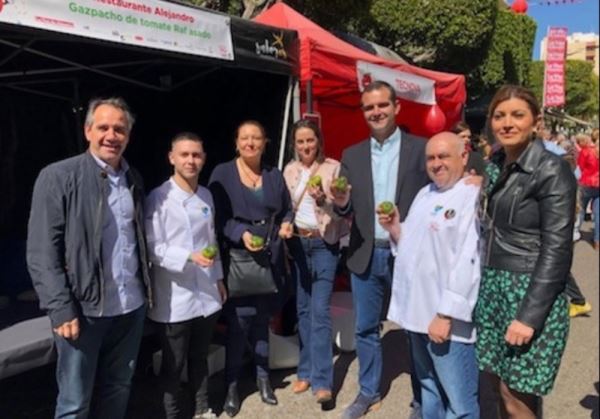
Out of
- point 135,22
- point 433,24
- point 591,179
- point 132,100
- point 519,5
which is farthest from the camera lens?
point 519,5

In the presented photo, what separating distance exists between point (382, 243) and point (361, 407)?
3.63ft

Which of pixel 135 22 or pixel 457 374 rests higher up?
pixel 135 22

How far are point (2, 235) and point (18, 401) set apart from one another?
137cm

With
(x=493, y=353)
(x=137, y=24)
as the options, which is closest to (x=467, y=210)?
(x=493, y=353)

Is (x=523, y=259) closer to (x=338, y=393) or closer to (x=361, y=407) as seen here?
(x=361, y=407)

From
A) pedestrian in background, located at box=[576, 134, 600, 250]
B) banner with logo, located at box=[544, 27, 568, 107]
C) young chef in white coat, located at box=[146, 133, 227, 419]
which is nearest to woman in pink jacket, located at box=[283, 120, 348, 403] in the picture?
young chef in white coat, located at box=[146, 133, 227, 419]

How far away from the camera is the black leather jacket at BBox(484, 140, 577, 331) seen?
7.10ft

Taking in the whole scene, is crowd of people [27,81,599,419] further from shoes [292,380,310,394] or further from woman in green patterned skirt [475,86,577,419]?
shoes [292,380,310,394]

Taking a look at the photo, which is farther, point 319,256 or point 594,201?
point 594,201

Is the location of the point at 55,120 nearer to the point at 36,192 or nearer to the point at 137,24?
the point at 137,24

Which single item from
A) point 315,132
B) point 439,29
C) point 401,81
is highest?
point 439,29

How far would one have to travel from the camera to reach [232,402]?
3678 millimetres

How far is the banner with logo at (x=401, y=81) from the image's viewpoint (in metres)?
5.08

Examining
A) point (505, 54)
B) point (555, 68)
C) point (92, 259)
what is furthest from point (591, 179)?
point (505, 54)
